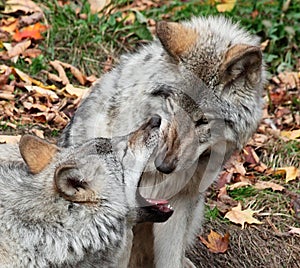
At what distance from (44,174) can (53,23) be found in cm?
532

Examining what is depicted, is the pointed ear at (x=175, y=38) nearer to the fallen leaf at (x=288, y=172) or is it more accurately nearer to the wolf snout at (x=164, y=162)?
the wolf snout at (x=164, y=162)

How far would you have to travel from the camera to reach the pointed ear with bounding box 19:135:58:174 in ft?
17.6

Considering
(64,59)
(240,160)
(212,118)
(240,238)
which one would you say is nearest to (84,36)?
(64,59)

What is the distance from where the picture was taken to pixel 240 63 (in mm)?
6020

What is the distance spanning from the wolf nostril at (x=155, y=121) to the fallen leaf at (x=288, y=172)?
3.09m

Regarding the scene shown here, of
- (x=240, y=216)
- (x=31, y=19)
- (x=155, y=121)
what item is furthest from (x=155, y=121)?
(x=31, y=19)

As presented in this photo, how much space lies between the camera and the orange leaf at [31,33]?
1009 centimetres

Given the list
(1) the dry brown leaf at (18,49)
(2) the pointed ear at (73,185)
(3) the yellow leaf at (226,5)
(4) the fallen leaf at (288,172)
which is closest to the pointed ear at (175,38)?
(2) the pointed ear at (73,185)

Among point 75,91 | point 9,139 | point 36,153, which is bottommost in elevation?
point 75,91

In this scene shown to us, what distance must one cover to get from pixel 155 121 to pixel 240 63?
0.87 m

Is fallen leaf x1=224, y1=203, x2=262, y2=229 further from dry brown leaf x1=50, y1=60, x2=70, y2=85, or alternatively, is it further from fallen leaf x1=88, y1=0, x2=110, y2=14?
fallen leaf x1=88, y1=0, x2=110, y2=14

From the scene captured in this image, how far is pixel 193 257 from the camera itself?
7.41m

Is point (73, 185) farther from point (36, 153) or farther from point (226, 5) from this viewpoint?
point (226, 5)

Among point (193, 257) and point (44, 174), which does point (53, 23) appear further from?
point (44, 174)
